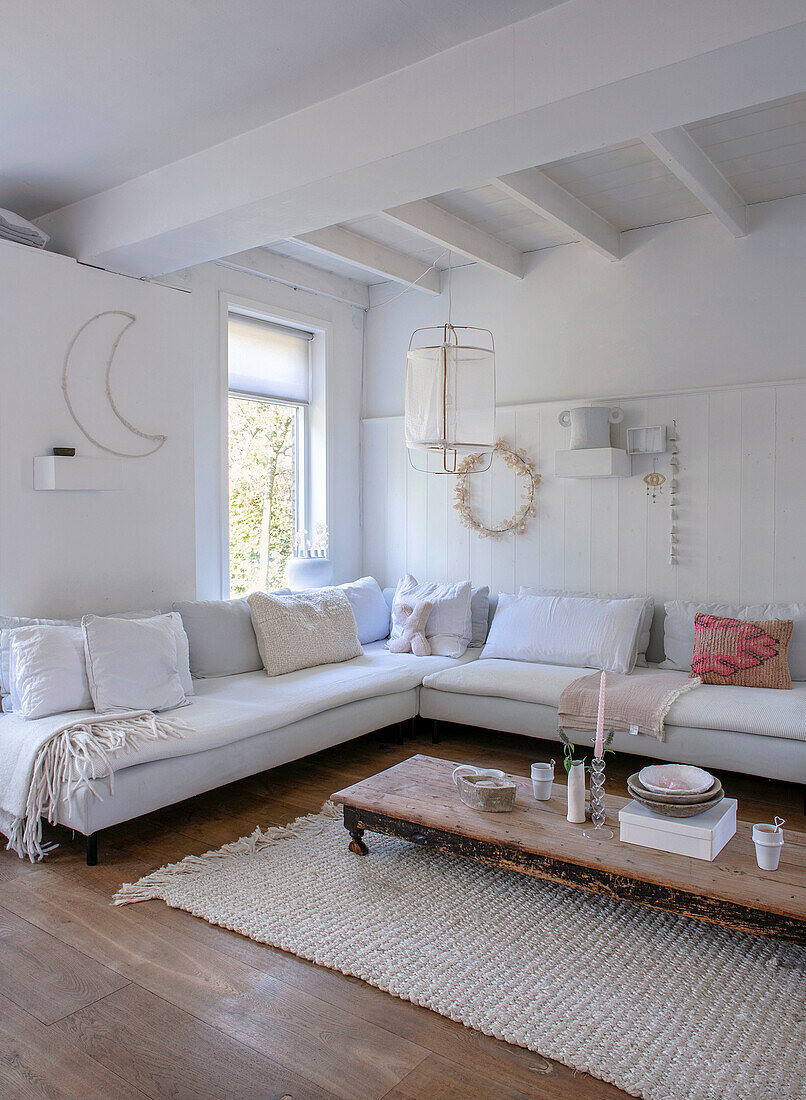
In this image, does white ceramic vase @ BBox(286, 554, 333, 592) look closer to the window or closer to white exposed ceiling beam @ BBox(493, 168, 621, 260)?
the window

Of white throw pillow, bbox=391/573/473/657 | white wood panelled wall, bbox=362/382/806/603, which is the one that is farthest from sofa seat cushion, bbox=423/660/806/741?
white wood panelled wall, bbox=362/382/806/603

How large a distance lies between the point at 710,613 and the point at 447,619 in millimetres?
1438

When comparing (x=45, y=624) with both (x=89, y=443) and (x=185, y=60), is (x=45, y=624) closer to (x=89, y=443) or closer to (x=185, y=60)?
(x=89, y=443)

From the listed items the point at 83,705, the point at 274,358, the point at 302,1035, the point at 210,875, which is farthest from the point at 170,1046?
the point at 274,358

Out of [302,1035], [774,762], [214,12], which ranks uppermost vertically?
[214,12]

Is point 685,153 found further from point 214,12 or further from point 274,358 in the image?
point 274,358

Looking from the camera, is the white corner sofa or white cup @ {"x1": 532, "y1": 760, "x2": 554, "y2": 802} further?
the white corner sofa

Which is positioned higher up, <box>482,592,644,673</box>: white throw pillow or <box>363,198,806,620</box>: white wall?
<box>363,198,806,620</box>: white wall

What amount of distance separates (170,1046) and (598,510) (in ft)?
11.7

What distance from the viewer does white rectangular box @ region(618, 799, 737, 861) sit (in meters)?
2.29

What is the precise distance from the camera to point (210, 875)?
9.01ft

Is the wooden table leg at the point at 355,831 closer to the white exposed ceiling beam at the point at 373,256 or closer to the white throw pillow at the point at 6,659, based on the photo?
the white throw pillow at the point at 6,659

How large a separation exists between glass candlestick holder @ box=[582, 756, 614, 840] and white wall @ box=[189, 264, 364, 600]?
8.80 feet

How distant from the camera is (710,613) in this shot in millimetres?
4184
